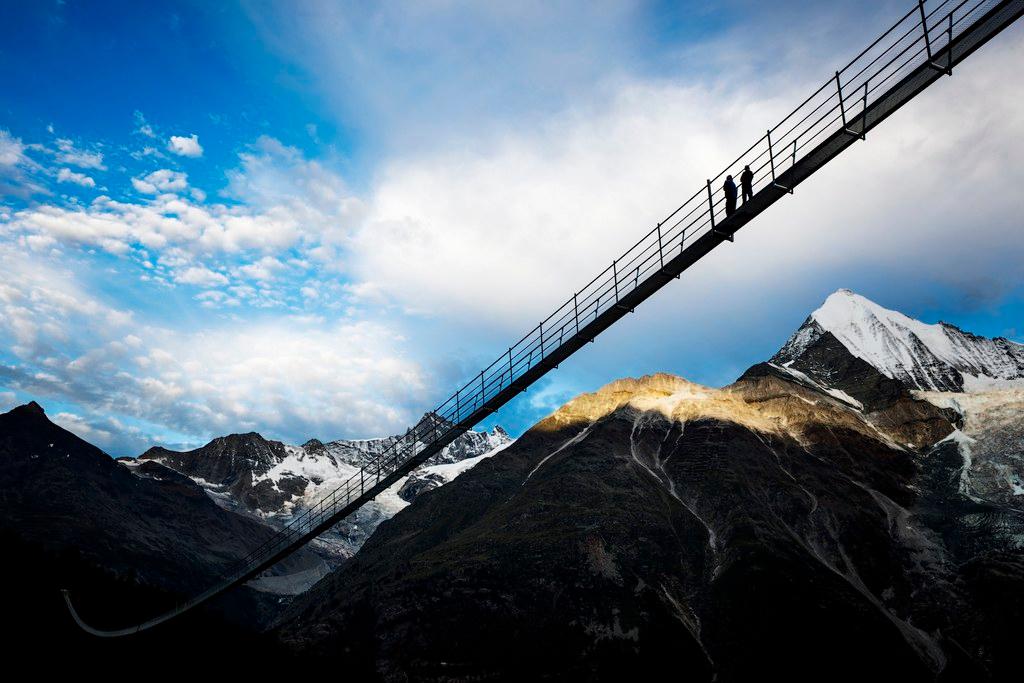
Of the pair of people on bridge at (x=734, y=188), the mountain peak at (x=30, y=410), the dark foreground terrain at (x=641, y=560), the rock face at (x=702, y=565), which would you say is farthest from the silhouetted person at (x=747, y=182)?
the mountain peak at (x=30, y=410)

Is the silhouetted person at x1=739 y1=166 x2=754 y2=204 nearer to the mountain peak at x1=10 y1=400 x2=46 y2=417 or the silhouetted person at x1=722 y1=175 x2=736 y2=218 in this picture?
the silhouetted person at x1=722 y1=175 x2=736 y2=218

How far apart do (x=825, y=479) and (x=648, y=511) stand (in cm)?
3569

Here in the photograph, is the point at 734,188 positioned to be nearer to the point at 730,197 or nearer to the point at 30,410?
the point at 730,197

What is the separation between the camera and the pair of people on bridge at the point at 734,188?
22734mm

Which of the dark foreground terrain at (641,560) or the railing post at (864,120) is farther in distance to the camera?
the dark foreground terrain at (641,560)

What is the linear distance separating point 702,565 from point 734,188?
9366 cm

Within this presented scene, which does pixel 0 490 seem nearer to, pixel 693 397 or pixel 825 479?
pixel 693 397

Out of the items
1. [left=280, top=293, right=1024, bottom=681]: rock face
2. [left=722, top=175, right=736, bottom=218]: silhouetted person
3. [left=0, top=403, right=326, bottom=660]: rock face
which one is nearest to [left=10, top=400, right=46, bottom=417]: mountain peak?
[left=0, top=403, right=326, bottom=660]: rock face

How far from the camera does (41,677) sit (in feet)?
83.7

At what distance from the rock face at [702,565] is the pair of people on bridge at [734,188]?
64.8m

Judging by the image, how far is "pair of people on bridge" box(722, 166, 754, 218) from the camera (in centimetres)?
2273

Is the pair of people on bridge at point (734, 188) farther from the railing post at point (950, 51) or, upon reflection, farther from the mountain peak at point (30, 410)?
the mountain peak at point (30, 410)

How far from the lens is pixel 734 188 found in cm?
2291

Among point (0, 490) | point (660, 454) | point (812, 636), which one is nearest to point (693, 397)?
point (660, 454)
